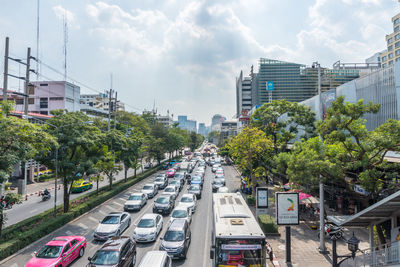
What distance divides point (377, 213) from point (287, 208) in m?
4.64

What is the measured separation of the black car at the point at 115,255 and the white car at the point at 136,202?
1019cm

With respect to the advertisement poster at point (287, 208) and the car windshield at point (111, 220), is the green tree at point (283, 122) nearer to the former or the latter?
the advertisement poster at point (287, 208)

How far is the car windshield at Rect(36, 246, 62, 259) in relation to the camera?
39.6 ft

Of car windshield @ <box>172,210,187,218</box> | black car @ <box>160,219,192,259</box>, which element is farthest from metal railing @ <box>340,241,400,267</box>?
car windshield @ <box>172,210,187,218</box>

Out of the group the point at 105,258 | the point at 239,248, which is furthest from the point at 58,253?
the point at 239,248

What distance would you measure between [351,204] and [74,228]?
23.0 metres

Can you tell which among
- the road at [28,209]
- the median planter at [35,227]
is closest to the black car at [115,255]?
the median planter at [35,227]

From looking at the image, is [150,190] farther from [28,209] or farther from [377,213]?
[377,213]

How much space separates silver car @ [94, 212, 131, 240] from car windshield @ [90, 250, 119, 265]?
176 inches

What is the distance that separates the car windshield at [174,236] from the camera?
1395cm

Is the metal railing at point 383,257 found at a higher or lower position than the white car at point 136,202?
higher

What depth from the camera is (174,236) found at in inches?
556

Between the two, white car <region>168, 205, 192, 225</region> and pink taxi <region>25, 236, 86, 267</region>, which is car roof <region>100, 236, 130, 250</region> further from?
white car <region>168, 205, 192, 225</region>

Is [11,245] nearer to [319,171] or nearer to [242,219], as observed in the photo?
[242,219]
